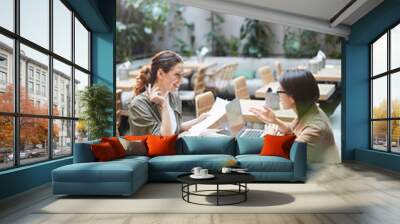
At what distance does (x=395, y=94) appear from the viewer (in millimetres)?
8594

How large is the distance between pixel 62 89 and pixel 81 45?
4.66 feet

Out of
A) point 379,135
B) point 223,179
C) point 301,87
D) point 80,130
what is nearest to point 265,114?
point 301,87

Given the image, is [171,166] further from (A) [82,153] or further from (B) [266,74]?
(B) [266,74]

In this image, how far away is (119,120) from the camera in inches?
384

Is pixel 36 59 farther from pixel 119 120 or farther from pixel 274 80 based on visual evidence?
pixel 274 80

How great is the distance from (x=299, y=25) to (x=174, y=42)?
10.7 feet

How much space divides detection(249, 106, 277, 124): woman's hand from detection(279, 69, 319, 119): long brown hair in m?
A: 0.56

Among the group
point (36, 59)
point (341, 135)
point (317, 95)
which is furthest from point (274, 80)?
point (36, 59)

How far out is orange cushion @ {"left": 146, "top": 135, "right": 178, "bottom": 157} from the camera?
7.06 m

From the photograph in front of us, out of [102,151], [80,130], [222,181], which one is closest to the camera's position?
[222,181]

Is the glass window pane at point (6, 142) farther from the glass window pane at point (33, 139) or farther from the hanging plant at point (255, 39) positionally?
the hanging plant at point (255, 39)

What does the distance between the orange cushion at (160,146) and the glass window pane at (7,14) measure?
2719mm

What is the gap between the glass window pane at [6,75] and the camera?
5246 millimetres

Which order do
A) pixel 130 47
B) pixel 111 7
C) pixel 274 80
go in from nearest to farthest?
1. pixel 111 7
2. pixel 274 80
3. pixel 130 47
